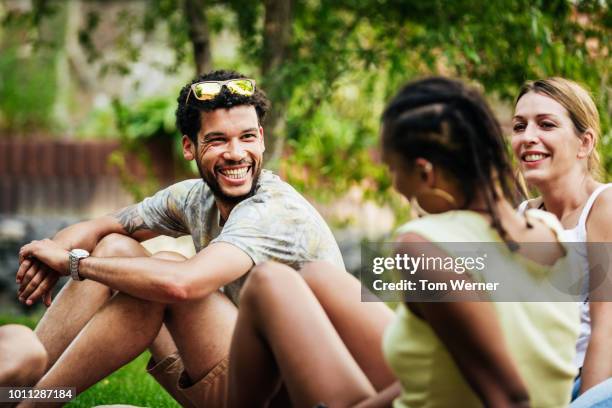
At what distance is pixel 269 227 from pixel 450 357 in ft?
3.97

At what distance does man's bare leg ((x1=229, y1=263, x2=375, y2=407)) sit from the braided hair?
21.0 inches

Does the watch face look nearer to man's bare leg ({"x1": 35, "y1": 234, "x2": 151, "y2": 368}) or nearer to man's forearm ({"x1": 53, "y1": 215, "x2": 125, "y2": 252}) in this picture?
man's bare leg ({"x1": 35, "y1": 234, "x2": 151, "y2": 368})

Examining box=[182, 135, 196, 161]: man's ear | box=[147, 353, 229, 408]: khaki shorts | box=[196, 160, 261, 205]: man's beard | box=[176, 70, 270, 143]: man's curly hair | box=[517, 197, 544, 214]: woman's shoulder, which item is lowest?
box=[147, 353, 229, 408]: khaki shorts

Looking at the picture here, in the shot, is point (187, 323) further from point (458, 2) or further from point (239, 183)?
point (458, 2)

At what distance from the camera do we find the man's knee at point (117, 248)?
3.50 metres

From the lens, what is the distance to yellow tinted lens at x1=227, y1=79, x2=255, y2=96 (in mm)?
3547

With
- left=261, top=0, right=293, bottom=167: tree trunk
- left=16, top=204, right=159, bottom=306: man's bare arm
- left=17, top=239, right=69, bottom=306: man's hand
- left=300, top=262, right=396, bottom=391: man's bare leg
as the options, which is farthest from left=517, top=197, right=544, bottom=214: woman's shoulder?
left=261, top=0, right=293, bottom=167: tree trunk

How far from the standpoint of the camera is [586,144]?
3492mm

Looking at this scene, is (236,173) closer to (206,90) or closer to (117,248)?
(206,90)

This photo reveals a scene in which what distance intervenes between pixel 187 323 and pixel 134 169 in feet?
21.5

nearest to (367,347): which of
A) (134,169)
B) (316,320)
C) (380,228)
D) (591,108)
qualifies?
(316,320)

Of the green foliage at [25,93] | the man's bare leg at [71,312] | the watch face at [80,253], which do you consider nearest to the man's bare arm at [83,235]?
the man's bare leg at [71,312]

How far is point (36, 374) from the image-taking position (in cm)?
304

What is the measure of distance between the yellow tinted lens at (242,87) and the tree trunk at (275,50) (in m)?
2.32
